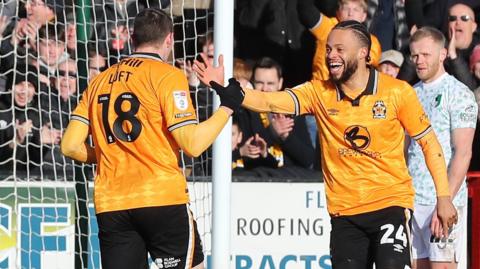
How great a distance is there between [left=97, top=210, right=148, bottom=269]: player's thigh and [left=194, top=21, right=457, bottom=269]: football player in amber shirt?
104 cm

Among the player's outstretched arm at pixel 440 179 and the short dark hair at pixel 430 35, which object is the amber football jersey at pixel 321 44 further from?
the player's outstretched arm at pixel 440 179

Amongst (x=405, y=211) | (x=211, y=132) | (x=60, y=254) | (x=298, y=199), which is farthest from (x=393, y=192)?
(x=60, y=254)

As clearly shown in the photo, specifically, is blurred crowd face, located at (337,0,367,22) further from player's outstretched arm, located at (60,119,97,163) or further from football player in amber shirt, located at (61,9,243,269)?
player's outstretched arm, located at (60,119,97,163)

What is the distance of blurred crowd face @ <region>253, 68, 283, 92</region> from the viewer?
919 cm

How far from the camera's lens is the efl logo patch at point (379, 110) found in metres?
6.58

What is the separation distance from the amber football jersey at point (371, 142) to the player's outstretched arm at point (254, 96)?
24 cm

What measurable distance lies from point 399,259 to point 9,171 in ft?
11.4

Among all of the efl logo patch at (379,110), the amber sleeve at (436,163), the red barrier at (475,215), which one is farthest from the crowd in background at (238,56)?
the amber sleeve at (436,163)

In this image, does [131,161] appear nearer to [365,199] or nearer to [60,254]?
[365,199]

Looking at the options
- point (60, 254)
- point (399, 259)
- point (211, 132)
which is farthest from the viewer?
point (60, 254)

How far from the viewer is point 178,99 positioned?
5891mm

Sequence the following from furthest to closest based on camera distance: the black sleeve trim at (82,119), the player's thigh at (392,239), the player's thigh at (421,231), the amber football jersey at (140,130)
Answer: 1. the player's thigh at (421,231)
2. the player's thigh at (392,239)
3. the black sleeve trim at (82,119)
4. the amber football jersey at (140,130)

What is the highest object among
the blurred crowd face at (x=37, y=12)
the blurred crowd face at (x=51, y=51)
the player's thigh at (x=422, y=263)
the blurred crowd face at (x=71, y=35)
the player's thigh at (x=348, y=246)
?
the blurred crowd face at (x=37, y=12)

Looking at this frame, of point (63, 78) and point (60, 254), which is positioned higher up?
point (63, 78)
